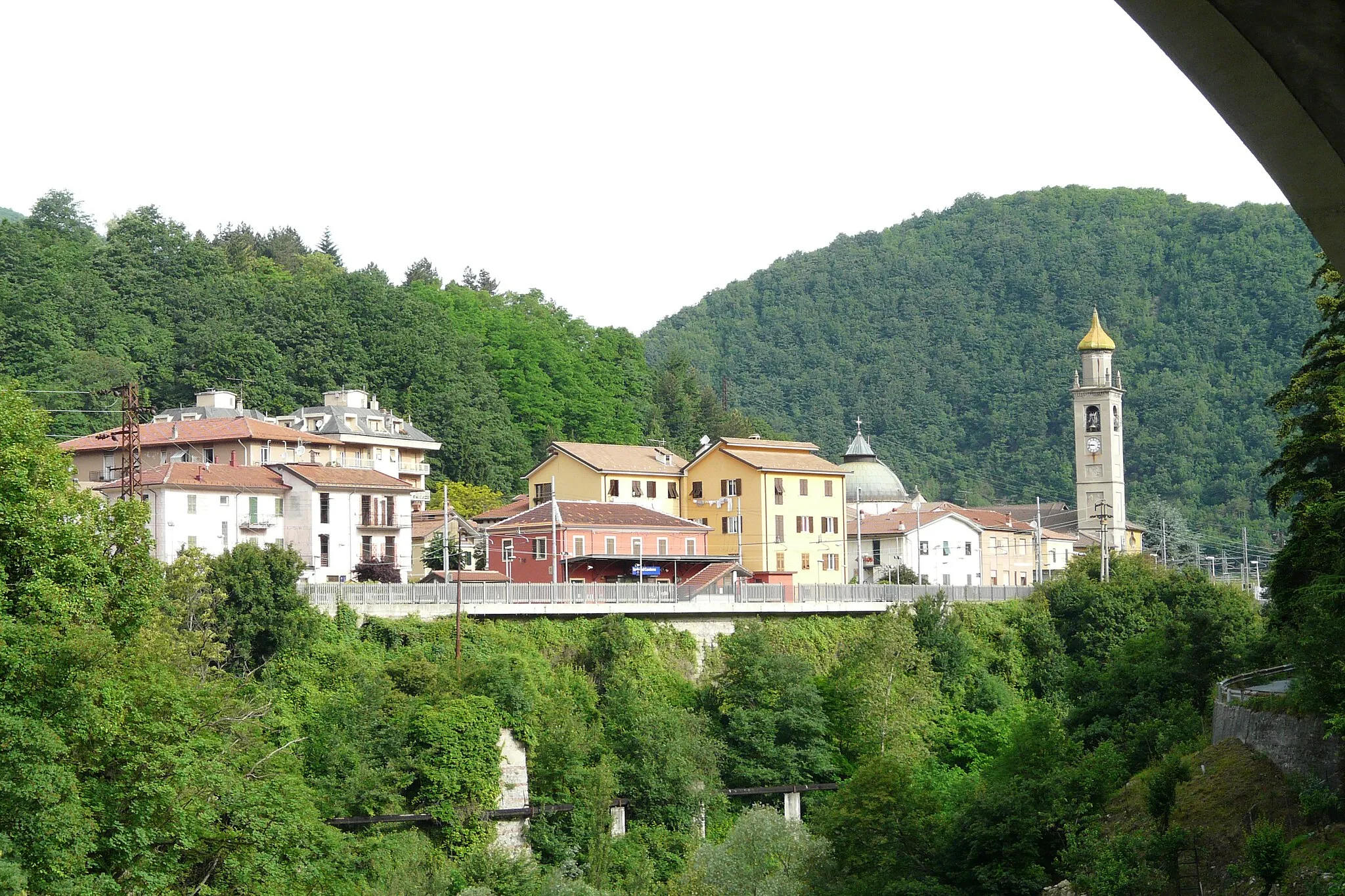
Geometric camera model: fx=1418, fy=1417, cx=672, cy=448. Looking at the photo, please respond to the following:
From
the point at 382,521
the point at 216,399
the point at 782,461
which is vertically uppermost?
the point at 216,399

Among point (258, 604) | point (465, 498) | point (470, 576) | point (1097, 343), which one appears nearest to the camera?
point (258, 604)

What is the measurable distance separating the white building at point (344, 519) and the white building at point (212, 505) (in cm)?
63

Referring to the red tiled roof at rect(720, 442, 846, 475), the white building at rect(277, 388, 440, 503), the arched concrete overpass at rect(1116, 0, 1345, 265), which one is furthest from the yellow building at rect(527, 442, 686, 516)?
the arched concrete overpass at rect(1116, 0, 1345, 265)

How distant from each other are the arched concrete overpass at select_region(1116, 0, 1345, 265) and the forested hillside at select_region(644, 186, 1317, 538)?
126 m

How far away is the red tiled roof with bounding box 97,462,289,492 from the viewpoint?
1912 inches

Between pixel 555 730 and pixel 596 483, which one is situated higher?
pixel 596 483

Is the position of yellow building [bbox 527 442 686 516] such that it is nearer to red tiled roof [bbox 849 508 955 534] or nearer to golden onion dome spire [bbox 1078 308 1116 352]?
red tiled roof [bbox 849 508 955 534]

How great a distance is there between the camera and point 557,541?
184 ft

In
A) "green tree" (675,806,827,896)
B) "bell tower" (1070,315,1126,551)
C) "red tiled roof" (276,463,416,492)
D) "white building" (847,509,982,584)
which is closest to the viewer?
"green tree" (675,806,827,896)

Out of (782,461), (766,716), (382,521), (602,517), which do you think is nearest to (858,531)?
(782,461)

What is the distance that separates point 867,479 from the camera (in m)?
89.1

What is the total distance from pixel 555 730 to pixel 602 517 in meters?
18.3

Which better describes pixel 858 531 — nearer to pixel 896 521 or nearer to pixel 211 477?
pixel 896 521

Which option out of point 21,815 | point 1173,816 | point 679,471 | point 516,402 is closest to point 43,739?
point 21,815
